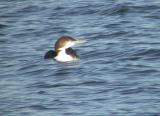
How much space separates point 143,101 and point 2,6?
40.3ft

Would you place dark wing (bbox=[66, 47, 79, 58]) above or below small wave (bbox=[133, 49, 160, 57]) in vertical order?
above

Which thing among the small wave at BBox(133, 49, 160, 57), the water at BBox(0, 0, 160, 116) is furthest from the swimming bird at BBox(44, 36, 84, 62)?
the small wave at BBox(133, 49, 160, 57)

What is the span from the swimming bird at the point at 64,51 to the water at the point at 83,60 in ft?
0.69

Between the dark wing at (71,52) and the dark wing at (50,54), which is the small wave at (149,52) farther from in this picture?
the dark wing at (50,54)

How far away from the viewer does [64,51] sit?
2292 centimetres

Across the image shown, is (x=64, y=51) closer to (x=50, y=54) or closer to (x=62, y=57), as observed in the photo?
(x=62, y=57)

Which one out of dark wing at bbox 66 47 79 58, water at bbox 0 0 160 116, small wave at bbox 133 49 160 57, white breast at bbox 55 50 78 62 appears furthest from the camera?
white breast at bbox 55 50 78 62

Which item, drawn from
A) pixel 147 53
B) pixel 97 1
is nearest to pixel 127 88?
pixel 147 53

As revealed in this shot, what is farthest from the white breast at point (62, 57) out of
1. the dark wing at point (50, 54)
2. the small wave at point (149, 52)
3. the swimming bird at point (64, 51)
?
the small wave at point (149, 52)

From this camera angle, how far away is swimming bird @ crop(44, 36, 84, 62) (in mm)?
22516

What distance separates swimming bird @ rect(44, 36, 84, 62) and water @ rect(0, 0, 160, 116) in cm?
21

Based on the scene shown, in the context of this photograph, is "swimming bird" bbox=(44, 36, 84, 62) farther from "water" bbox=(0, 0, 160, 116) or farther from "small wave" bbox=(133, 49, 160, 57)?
"small wave" bbox=(133, 49, 160, 57)

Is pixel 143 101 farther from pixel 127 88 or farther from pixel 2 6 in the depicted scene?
pixel 2 6

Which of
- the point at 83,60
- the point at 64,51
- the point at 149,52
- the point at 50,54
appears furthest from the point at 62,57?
the point at 149,52
